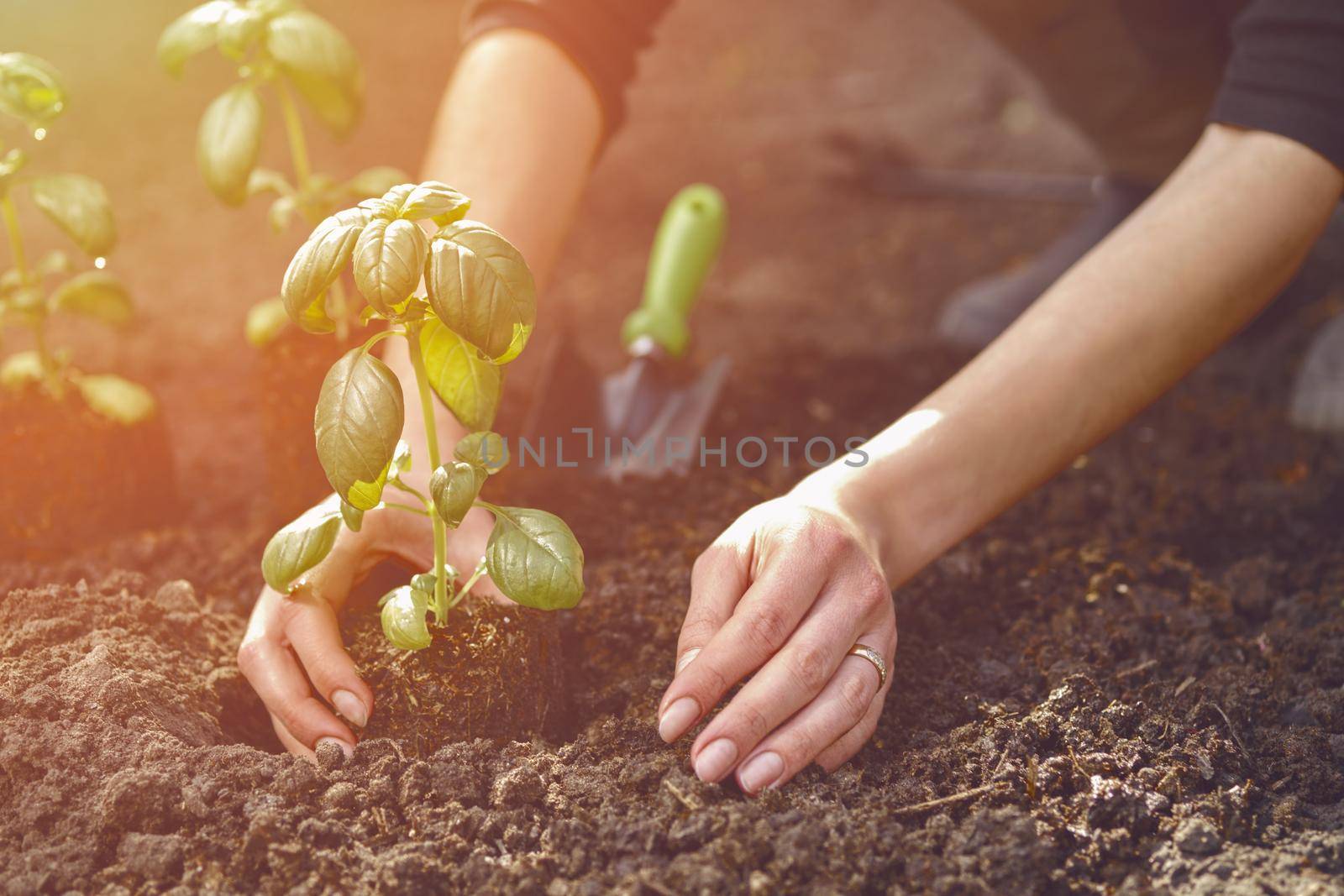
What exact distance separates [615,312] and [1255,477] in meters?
1.49

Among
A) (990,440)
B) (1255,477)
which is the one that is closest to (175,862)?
(990,440)

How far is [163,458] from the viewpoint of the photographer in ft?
5.66

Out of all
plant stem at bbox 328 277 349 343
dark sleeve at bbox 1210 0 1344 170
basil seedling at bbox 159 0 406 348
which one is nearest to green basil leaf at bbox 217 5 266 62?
basil seedling at bbox 159 0 406 348

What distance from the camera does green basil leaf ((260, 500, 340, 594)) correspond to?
1.05m

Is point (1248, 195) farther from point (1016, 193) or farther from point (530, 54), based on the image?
point (1016, 193)

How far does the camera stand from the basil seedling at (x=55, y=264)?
1.30 metres

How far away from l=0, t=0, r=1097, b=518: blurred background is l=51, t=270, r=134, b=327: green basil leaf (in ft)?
1.34

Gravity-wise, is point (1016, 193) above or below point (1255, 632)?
above

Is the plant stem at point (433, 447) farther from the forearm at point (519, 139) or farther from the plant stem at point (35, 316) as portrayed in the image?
the plant stem at point (35, 316)

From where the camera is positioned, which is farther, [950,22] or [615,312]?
[950,22]

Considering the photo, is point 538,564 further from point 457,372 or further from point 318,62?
point 318,62

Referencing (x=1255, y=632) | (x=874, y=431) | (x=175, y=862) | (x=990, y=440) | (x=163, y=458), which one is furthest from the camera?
(x=874, y=431)

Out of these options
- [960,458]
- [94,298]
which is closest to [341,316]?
[94,298]

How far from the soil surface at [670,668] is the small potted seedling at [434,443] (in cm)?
7
